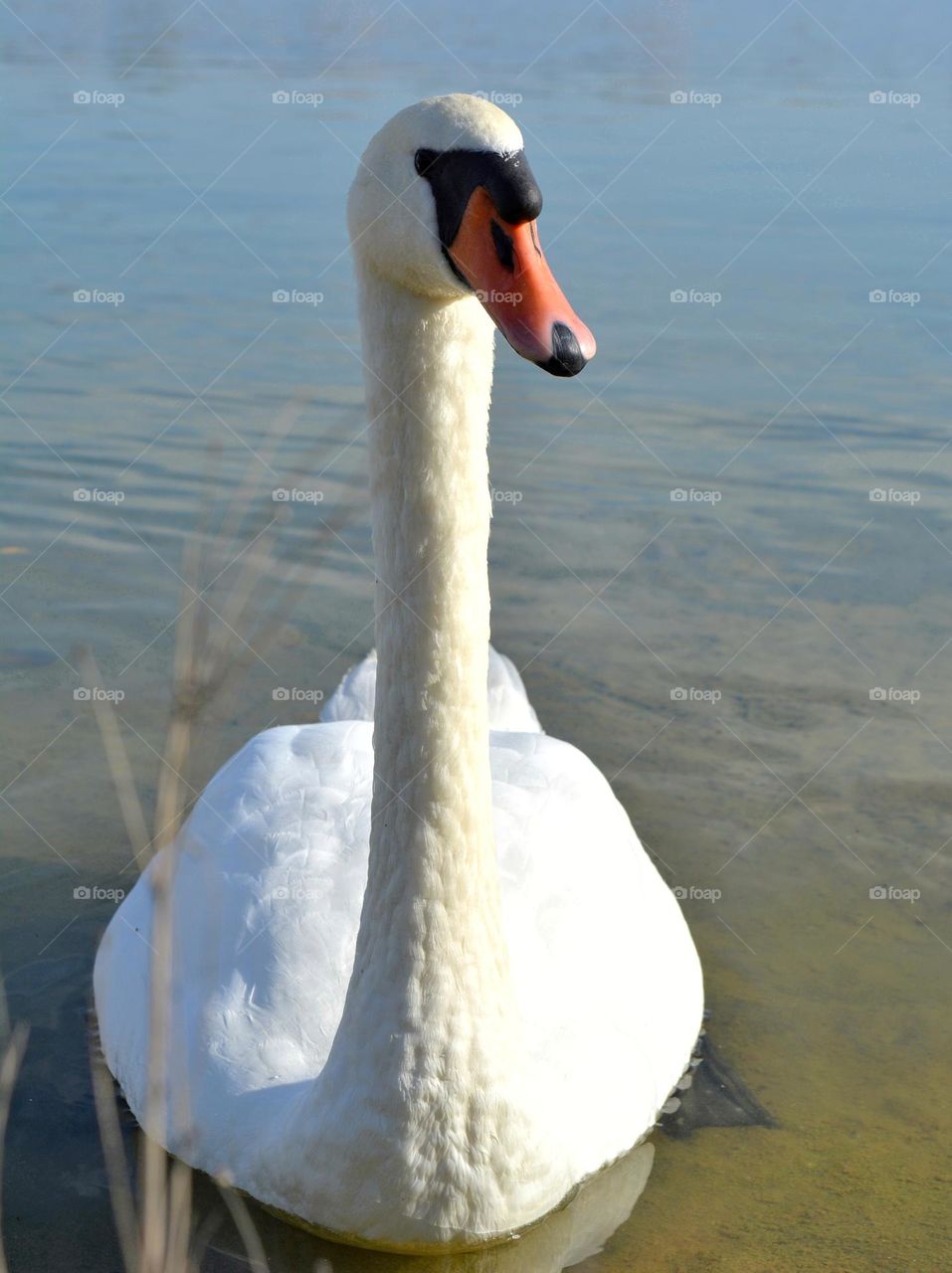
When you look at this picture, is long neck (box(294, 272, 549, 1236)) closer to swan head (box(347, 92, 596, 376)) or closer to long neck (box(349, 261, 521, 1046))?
long neck (box(349, 261, 521, 1046))

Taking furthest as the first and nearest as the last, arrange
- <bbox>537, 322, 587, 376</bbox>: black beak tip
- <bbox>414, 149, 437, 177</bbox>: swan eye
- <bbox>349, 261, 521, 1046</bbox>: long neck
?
<bbox>349, 261, 521, 1046</bbox>: long neck, <bbox>414, 149, 437, 177</bbox>: swan eye, <bbox>537, 322, 587, 376</bbox>: black beak tip

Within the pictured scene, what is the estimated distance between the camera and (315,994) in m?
4.28

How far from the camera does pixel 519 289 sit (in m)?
3.02

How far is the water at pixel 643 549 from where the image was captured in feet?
15.5

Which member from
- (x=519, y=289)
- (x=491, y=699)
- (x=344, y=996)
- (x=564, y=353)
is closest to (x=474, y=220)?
(x=519, y=289)

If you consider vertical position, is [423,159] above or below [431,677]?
above

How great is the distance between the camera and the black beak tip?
2.93 metres

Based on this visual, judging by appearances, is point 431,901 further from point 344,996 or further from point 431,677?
point 344,996

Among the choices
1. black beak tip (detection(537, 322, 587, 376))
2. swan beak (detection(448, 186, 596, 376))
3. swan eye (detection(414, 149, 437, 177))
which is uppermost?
swan eye (detection(414, 149, 437, 177))

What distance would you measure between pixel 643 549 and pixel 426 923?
5367 millimetres

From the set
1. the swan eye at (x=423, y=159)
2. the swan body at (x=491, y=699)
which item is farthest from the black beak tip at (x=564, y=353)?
the swan body at (x=491, y=699)

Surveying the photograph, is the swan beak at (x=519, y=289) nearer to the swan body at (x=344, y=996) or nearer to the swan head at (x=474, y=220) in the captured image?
the swan head at (x=474, y=220)

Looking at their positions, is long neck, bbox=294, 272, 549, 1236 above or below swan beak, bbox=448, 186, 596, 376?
below

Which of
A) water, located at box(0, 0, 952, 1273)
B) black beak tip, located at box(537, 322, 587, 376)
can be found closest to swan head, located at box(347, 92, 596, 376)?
black beak tip, located at box(537, 322, 587, 376)
